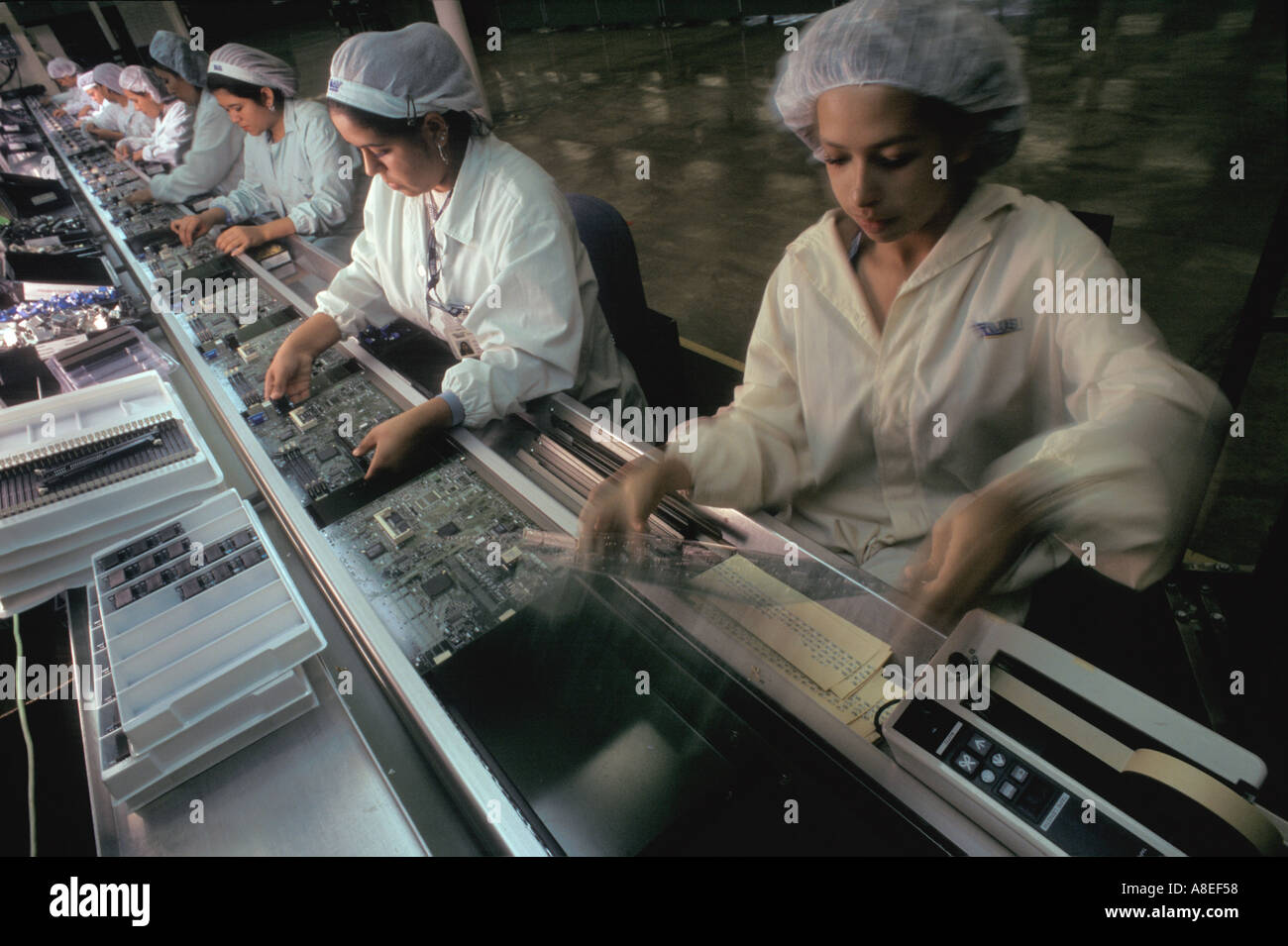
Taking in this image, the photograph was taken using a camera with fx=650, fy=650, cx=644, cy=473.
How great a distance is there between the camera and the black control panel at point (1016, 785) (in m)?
0.69

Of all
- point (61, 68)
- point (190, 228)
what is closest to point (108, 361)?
point (190, 228)

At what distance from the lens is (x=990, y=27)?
118 centimetres

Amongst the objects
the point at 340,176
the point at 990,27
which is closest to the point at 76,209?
the point at 340,176

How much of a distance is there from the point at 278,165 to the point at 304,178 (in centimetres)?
19

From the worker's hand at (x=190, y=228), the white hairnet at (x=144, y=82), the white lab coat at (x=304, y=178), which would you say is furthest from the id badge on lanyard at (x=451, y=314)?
the white hairnet at (x=144, y=82)

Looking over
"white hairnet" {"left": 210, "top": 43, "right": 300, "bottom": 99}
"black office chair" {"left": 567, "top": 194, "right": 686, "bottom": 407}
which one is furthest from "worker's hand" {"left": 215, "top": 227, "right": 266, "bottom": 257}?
"black office chair" {"left": 567, "top": 194, "right": 686, "bottom": 407}

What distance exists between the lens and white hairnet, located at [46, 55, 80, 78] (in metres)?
7.77

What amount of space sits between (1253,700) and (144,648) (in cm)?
266

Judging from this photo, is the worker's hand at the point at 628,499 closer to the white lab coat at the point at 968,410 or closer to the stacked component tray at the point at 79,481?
the white lab coat at the point at 968,410

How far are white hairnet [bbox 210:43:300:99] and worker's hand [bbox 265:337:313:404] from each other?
6.74ft

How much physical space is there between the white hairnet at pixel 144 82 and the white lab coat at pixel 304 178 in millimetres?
1849

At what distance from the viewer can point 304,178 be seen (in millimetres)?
3523

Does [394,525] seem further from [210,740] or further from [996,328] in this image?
[996,328]

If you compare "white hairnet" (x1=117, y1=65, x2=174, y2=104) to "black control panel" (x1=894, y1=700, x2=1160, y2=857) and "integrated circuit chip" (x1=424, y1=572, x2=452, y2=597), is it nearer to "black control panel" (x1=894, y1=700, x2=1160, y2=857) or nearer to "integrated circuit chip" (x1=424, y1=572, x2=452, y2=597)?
"integrated circuit chip" (x1=424, y1=572, x2=452, y2=597)
